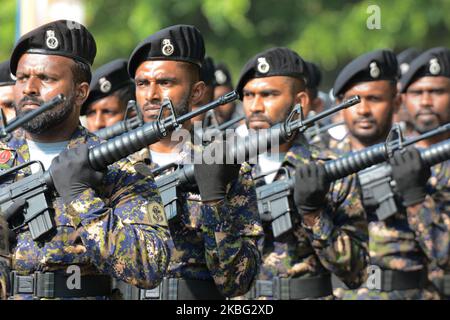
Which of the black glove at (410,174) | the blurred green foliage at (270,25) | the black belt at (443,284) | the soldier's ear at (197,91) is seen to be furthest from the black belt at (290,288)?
the blurred green foliage at (270,25)

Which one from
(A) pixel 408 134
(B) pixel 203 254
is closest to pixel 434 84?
(A) pixel 408 134

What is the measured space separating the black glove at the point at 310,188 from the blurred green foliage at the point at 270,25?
10.2 metres

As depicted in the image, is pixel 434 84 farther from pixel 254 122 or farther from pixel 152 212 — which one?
pixel 152 212

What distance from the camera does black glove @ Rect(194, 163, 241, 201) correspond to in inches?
299

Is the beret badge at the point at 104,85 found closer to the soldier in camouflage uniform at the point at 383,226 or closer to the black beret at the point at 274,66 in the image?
the black beret at the point at 274,66

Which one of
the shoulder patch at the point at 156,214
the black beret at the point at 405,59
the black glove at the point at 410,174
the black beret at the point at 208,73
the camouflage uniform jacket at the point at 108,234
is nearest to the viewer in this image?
the camouflage uniform jacket at the point at 108,234

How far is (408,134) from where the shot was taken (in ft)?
37.4

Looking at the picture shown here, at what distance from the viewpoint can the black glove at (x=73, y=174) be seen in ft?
22.5

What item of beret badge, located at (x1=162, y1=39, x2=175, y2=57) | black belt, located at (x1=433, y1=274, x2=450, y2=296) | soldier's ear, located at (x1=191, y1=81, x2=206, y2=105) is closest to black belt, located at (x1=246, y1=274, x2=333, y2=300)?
soldier's ear, located at (x1=191, y1=81, x2=206, y2=105)

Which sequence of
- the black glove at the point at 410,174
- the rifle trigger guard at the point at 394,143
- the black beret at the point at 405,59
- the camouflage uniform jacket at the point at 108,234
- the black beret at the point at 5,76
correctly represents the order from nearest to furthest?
1. the camouflage uniform jacket at the point at 108,234
2. the rifle trigger guard at the point at 394,143
3. the black glove at the point at 410,174
4. the black beret at the point at 5,76
5. the black beret at the point at 405,59

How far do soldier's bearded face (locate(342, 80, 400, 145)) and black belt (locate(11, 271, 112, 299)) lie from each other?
3.76m

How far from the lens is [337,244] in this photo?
8711 mm

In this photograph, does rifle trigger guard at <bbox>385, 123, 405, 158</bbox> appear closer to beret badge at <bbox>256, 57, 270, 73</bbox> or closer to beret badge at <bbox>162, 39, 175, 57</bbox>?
beret badge at <bbox>256, 57, 270, 73</bbox>

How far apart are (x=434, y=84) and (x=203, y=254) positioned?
3638mm
